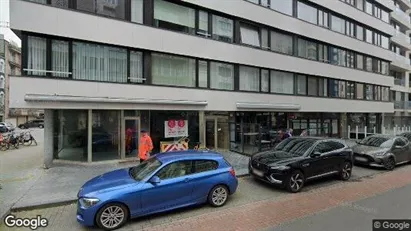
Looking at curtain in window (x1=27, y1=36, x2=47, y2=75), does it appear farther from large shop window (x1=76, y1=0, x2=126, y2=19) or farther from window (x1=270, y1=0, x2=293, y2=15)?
window (x1=270, y1=0, x2=293, y2=15)

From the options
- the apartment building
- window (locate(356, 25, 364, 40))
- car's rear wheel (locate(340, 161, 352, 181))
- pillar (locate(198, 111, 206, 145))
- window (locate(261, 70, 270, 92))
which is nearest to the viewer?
car's rear wheel (locate(340, 161, 352, 181))

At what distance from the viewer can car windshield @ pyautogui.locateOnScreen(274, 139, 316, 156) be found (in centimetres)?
930

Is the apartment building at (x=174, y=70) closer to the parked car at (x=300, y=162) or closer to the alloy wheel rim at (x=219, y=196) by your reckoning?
the parked car at (x=300, y=162)

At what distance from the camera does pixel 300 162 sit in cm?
858

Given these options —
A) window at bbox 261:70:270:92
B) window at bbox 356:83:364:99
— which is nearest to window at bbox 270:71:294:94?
window at bbox 261:70:270:92

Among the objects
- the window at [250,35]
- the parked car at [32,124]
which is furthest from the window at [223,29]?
the parked car at [32,124]

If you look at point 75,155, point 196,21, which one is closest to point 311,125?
point 196,21

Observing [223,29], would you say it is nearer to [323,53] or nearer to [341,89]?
[323,53]

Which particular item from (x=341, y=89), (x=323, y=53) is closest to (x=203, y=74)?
(x=323, y=53)

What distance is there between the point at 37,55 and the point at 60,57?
784mm

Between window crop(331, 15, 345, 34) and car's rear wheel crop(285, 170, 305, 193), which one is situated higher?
window crop(331, 15, 345, 34)

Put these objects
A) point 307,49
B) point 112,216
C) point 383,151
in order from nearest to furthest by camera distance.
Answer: point 112,216 < point 383,151 < point 307,49

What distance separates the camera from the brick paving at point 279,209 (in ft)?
19.0

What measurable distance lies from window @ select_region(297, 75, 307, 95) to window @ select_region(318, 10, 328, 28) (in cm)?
479
